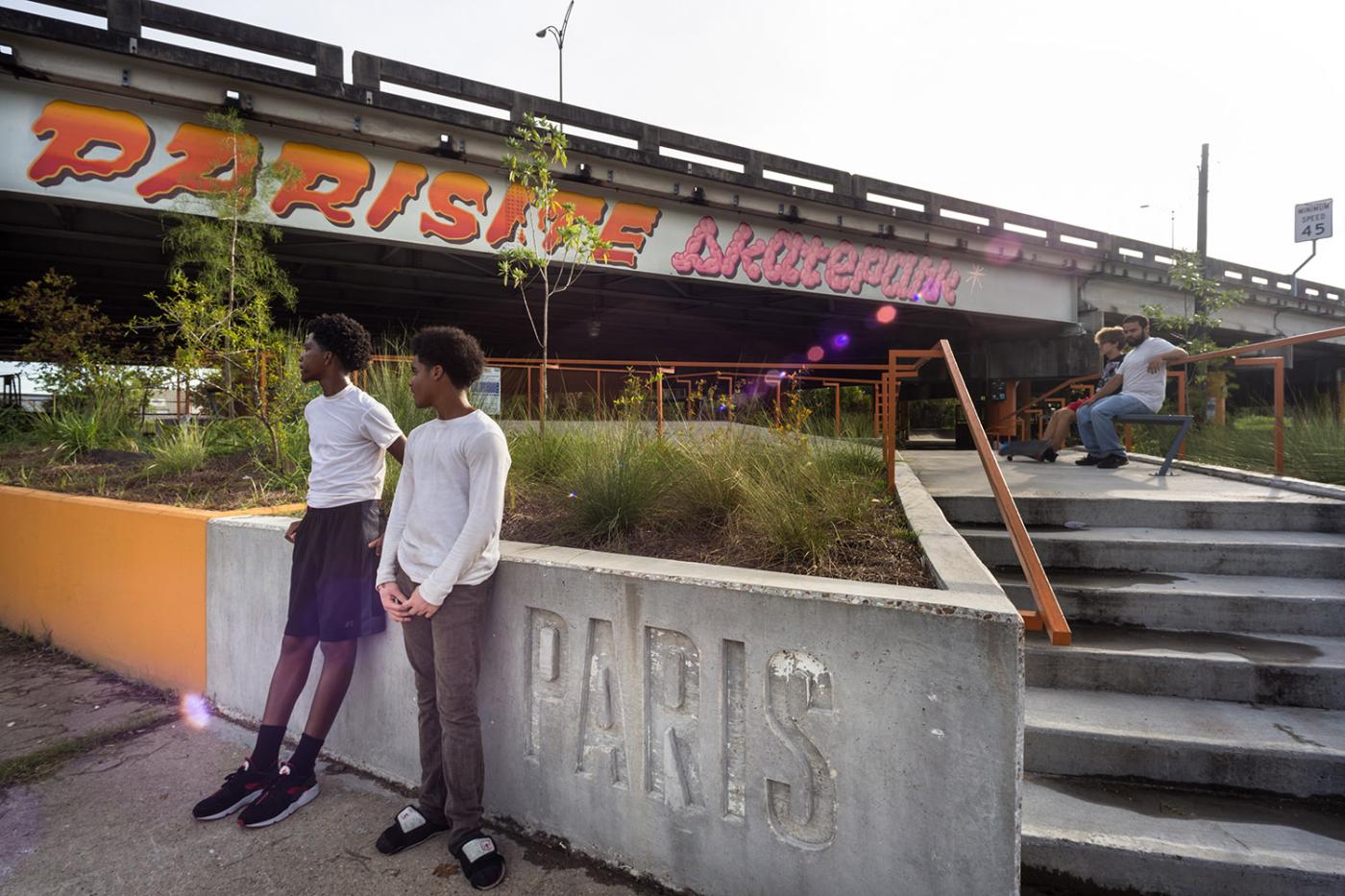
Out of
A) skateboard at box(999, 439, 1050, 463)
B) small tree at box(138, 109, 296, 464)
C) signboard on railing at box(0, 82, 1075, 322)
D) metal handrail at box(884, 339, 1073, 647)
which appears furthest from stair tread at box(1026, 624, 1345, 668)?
small tree at box(138, 109, 296, 464)

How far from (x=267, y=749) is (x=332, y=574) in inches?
33.9

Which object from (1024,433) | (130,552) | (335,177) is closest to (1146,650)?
(130,552)

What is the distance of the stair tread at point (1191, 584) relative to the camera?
141 inches

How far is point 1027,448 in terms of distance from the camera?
7.35 meters

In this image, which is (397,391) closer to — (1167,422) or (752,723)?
(752,723)

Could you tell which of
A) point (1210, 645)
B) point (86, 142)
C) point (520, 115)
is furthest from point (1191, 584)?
point (86, 142)

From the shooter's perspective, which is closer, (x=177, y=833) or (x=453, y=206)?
(x=177, y=833)

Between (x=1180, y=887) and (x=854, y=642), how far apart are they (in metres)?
1.52

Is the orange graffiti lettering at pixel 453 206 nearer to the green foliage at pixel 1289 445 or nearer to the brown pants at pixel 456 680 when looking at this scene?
the brown pants at pixel 456 680

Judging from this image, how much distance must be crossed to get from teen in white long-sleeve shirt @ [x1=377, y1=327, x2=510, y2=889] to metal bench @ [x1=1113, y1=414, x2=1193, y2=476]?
6056 mm

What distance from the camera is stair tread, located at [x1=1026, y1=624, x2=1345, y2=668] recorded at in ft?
10.3

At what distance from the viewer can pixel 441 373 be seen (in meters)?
2.62

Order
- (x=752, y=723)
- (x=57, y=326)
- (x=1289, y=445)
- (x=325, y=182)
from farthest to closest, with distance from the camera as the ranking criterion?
(x=325, y=182) → (x=57, y=326) → (x=1289, y=445) → (x=752, y=723)

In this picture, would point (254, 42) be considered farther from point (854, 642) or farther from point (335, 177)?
A: point (854, 642)
